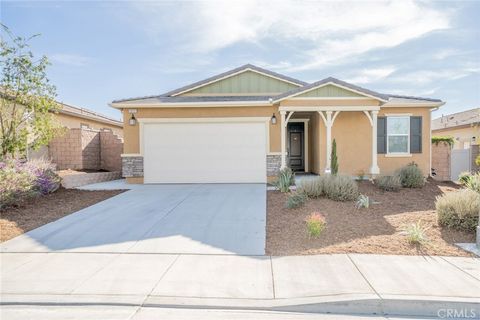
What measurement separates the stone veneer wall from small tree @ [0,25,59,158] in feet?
51.8

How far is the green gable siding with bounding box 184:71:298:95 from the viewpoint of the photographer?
1537 cm

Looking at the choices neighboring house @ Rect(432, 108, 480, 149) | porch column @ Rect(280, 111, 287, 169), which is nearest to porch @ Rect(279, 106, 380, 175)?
porch column @ Rect(280, 111, 287, 169)

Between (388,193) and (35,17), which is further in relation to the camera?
(388,193)

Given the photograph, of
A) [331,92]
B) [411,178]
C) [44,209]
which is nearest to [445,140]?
[411,178]

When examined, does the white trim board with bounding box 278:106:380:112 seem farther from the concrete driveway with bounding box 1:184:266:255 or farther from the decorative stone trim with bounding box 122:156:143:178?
the decorative stone trim with bounding box 122:156:143:178

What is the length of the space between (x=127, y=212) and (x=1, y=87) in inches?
227

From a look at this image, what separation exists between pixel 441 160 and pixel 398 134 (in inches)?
120

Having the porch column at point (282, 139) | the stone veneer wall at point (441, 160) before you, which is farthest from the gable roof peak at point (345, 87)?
the stone veneer wall at point (441, 160)

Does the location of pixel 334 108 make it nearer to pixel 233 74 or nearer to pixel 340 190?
pixel 340 190

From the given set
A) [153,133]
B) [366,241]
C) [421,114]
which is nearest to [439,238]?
[366,241]

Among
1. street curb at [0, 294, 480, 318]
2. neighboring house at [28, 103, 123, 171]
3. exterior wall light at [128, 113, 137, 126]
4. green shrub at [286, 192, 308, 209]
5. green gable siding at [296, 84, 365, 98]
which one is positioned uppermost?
green gable siding at [296, 84, 365, 98]

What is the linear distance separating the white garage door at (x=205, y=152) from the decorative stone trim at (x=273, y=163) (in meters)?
0.20

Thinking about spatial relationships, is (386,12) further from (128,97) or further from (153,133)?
(128,97)

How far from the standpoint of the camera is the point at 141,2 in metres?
8.97
